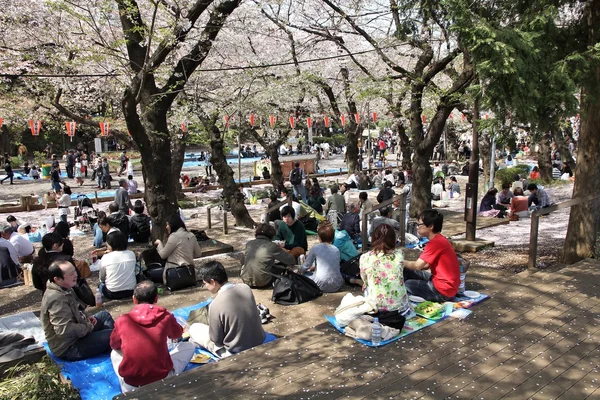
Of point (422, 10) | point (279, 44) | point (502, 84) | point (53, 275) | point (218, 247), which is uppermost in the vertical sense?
point (279, 44)

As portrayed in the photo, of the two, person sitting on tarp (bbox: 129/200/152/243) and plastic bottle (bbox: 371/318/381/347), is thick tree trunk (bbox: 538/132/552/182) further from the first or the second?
plastic bottle (bbox: 371/318/381/347)

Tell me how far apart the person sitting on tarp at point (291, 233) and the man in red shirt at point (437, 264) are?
2.83 metres

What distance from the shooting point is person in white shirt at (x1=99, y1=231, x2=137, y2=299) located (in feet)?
21.4

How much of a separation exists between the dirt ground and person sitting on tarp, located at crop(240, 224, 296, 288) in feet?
0.66

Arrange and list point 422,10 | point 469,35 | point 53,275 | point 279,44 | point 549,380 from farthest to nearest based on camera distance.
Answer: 1. point 279,44
2. point 422,10
3. point 469,35
4. point 53,275
5. point 549,380

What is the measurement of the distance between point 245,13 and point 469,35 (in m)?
12.2

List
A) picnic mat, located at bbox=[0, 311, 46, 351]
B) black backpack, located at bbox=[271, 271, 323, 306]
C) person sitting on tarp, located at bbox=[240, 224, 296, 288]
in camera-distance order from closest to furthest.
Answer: picnic mat, located at bbox=[0, 311, 46, 351], black backpack, located at bbox=[271, 271, 323, 306], person sitting on tarp, located at bbox=[240, 224, 296, 288]

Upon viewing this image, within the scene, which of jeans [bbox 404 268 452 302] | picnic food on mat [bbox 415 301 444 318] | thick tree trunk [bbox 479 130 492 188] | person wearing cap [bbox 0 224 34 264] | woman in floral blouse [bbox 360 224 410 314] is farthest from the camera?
thick tree trunk [bbox 479 130 492 188]

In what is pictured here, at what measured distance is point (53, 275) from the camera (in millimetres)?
4770

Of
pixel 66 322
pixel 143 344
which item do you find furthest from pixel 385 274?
pixel 66 322

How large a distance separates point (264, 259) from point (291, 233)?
1.55 meters

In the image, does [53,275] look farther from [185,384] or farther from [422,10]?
[422,10]

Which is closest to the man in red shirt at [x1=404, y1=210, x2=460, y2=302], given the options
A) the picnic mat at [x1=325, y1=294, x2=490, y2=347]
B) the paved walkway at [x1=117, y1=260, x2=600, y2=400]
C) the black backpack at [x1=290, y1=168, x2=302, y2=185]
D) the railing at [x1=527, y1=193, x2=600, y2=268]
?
the picnic mat at [x1=325, y1=294, x2=490, y2=347]

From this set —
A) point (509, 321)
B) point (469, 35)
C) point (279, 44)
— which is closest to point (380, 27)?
point (279, 44)
